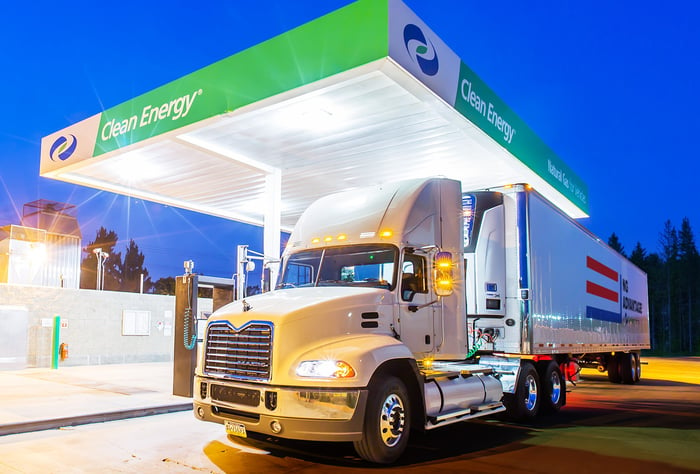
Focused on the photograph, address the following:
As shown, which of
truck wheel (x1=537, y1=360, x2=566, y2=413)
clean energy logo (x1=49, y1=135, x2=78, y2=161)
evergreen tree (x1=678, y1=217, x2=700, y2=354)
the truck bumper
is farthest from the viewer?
evergreen tree (x1=678, y1=217, x2=700, y2=354)

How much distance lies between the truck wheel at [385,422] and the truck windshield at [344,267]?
134cm

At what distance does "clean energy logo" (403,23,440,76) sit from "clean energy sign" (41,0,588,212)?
0.7 inches

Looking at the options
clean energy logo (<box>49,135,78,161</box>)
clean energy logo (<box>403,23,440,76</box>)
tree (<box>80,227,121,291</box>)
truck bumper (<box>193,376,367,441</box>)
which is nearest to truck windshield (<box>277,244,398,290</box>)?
truck bumper (<box>193,376,367,441</box>)

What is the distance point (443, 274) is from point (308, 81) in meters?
4.85

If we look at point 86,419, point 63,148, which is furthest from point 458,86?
point 63,148

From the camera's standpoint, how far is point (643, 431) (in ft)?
31.0

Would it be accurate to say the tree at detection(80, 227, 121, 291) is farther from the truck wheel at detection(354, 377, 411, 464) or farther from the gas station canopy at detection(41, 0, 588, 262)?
the truck wheel at detection(354, 377, 411, 464)

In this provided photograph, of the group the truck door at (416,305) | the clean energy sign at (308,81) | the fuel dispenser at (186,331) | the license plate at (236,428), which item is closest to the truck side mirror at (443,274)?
the truck door at (416,305)

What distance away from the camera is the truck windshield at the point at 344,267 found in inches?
307

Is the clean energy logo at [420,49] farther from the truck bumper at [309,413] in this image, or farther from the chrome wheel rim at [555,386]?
the truck bumper at [309,413]

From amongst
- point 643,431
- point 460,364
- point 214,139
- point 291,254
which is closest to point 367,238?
point 291,254

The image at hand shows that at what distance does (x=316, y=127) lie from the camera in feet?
43.3

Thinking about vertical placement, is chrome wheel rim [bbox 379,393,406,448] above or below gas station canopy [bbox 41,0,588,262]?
below

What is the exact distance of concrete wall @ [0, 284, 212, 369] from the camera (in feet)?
61.5
